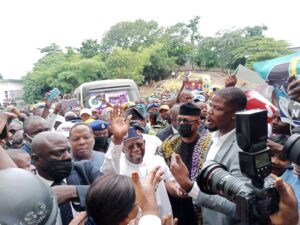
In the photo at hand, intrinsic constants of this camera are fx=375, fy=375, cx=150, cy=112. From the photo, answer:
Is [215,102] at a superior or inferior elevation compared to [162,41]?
inferior

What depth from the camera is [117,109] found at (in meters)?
2.96

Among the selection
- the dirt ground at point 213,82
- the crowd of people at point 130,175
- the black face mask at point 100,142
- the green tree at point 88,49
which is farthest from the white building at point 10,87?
the crowd of people at point 130,175

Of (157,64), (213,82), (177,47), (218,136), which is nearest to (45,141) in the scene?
(218,136)

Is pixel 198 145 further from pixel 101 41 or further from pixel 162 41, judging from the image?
pixel 101 41

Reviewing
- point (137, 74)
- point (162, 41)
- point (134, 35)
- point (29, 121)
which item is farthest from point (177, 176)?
point (134, 35)

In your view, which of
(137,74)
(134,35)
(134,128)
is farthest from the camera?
(134,35)

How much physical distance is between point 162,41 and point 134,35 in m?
5.56

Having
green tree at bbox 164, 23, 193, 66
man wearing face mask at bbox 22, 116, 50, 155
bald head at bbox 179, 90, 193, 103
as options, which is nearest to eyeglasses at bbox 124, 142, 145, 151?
man wearing face mask at bbox 22, 116, 50, 155

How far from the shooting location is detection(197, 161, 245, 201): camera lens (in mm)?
1569

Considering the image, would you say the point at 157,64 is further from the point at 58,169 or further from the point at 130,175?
the point at 58,169

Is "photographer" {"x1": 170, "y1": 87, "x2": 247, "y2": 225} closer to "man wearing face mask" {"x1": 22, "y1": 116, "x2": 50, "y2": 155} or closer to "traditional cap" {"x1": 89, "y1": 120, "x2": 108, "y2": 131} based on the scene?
"traditional cap" {"x1": 89, "y1": 120, "x2": 108, "y2": 131}

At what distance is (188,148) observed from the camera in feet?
10.6

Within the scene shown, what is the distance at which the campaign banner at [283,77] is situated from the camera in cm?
336

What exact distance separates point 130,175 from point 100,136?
159 cm
